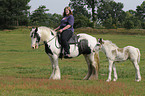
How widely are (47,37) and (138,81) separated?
187 inches

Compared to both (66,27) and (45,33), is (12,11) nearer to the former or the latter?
(45,33)

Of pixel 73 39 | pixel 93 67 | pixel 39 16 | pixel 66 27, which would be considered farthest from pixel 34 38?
pixel 39 16

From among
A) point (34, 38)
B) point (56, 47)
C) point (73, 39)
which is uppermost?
point (34, 38)

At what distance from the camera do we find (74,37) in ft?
43.8

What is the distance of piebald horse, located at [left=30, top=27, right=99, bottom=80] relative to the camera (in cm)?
1257

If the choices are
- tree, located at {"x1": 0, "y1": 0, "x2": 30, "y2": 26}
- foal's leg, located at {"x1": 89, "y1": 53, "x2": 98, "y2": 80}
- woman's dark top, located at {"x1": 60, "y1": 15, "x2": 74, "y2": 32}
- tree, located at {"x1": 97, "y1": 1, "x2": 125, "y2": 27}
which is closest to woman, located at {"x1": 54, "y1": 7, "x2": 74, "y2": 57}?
woman's dark top, located at {"x1": 60, "y1": 15, "x2": 74, "y2": 32}

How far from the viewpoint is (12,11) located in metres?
110

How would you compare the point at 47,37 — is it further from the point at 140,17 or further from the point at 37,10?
the point at 140,17

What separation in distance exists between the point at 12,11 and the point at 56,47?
101 meters

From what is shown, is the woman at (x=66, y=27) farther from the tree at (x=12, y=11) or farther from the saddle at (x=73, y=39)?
the tree at (x=12, y=11)

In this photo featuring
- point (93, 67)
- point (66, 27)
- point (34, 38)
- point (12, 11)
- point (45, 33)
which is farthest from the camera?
point (12, 11)

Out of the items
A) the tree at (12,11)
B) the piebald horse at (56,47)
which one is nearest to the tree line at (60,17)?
the tree at (12,11)

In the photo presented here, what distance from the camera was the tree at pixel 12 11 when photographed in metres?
105

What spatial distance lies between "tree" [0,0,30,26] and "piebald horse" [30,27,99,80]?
310 feet
